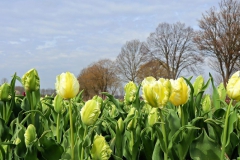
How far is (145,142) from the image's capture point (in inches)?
32.3

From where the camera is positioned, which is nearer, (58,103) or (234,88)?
(234,88)

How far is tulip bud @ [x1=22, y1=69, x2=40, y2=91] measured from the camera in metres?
0.91

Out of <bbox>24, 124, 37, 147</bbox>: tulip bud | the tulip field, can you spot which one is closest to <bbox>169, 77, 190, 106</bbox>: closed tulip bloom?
the tulip field

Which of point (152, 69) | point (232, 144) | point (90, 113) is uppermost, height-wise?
point (152, 69)

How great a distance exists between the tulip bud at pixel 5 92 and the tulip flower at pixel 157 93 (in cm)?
49

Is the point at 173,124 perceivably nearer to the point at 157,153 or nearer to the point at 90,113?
the point at 157,153

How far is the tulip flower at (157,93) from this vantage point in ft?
2.37

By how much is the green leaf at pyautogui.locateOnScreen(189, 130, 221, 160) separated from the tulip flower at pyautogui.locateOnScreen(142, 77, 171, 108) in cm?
14

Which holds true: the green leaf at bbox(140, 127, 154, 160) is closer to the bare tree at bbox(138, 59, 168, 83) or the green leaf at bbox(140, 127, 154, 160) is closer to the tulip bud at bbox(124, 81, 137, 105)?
the tulip bud at bbox(124, 81, 137, 105)

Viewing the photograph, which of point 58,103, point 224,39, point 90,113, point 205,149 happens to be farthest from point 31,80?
point 224,39

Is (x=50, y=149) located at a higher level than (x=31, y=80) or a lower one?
lower

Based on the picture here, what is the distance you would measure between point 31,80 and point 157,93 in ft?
1.27

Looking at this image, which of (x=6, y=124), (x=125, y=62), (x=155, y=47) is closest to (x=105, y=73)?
(x=125, y=62)

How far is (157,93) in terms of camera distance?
726 millimetres
